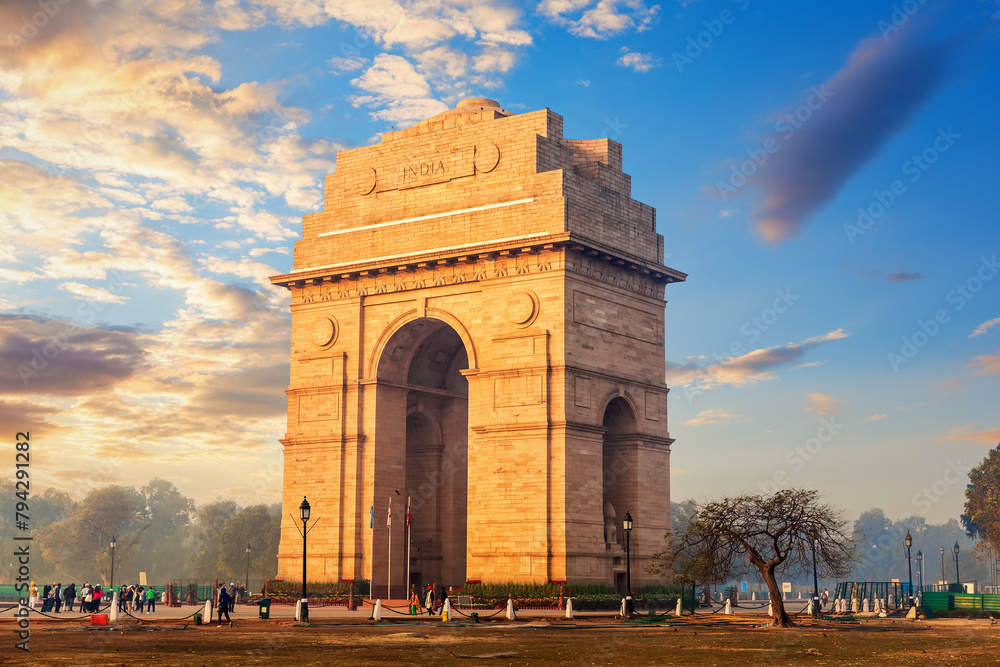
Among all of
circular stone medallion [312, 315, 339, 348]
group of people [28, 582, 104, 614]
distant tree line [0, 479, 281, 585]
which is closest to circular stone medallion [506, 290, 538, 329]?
circular stone medallion [312, 315, 339, 348]

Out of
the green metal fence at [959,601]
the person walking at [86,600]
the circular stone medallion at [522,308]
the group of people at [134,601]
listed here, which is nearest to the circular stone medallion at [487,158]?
the circular stone medallion at [522,308]

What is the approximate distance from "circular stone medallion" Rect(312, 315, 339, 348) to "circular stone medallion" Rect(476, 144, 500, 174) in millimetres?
9350

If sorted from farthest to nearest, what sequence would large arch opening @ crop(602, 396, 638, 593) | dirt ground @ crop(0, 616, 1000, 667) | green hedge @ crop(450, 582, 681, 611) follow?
large arch opening @ crop(602, 396, 638, 593) < green hedge @ crop(450, 582, 681, 611) < dirt ground @ crop(0, 616, 1000, 667)

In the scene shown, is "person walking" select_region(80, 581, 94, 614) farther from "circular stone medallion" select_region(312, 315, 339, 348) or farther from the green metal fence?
the green metal fence

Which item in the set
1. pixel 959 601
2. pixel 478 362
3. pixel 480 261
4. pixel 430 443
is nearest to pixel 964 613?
pixel 959 601

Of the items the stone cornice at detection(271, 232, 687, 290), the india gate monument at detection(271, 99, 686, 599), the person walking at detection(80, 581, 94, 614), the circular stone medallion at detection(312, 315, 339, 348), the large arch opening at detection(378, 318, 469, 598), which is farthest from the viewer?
the circular stone medallion at detection(312, 315, 339, 348)

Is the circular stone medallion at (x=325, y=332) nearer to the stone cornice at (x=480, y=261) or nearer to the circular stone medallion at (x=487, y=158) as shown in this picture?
the stone cornice at (x=480, y=261)

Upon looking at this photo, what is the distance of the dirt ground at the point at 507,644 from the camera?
2008 cm

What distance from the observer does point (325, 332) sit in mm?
48250

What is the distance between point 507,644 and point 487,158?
25386mm

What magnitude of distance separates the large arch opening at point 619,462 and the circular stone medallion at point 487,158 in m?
10.9

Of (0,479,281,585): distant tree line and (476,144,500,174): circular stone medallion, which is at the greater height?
(476,144,500,174): circular stone medallion

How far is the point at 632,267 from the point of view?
45.7m

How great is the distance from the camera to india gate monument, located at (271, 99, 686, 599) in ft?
138
